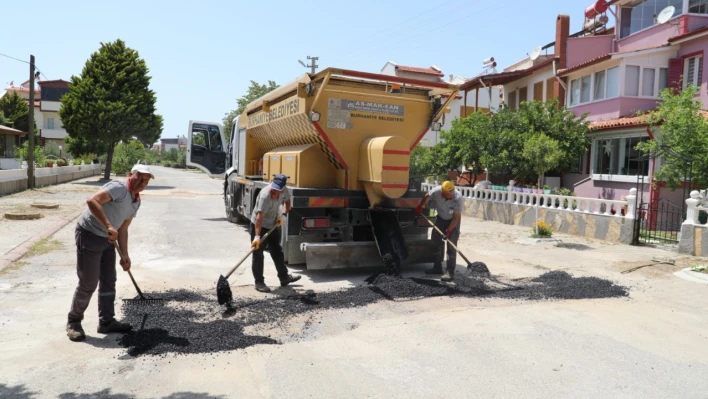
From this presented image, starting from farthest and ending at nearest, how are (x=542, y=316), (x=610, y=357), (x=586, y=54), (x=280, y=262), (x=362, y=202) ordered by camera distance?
(x=586, y=54), (x=362, y=202), (x=280, y=262), (x=542, y=316), (x=610, y=357)

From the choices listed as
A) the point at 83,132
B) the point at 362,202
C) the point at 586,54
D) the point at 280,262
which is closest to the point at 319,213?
the point at 362,202

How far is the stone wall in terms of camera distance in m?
11.4

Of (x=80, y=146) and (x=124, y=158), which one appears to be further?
(x=124, y=158)

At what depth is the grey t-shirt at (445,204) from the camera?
7.80 m

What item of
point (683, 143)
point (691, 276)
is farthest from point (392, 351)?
point (683, 143)

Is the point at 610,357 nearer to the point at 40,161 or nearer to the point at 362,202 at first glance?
the point at 362,202

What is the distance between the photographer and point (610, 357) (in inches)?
177

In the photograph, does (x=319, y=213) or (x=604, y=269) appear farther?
(x=604, y=269)

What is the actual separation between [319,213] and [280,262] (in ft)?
4.14

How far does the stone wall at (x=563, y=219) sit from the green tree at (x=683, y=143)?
1349 mm

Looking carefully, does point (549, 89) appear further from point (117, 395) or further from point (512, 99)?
point (117, 395)

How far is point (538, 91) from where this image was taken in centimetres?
2281

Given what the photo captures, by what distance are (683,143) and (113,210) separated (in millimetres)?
10583

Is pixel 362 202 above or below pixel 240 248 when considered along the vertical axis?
above
